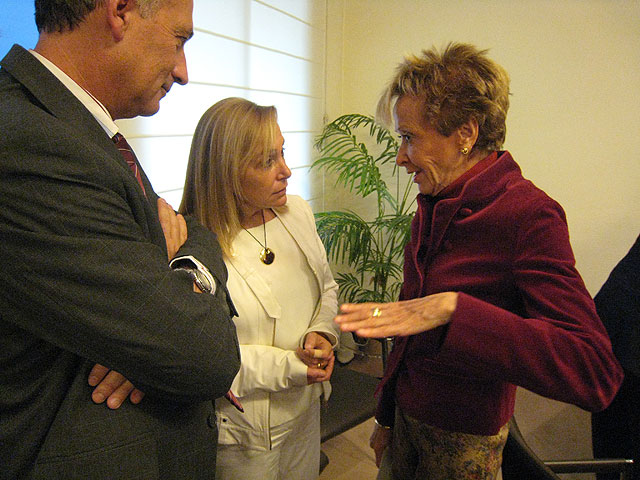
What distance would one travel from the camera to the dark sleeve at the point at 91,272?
742 mm

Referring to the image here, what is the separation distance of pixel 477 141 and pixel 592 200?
2476 millimetres

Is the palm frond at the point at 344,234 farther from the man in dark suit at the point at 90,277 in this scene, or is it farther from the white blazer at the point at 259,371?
the man in dark suit at the point at 90,277

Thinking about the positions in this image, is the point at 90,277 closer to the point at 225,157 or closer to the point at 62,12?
the point at 62,12

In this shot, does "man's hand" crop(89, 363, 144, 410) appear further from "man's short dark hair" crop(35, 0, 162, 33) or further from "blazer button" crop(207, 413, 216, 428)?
"man's short dark hair" crop(35, 0, 162, 33)

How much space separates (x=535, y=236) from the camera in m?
1.07

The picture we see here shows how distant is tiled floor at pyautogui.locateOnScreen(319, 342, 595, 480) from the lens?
110 inches

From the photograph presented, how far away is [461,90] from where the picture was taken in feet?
4.17

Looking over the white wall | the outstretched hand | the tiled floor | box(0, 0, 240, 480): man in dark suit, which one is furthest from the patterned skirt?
the white wall

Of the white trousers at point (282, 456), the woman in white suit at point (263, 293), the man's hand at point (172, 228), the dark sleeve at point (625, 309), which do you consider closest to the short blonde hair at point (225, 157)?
the woman in white suit at point (263, 293)

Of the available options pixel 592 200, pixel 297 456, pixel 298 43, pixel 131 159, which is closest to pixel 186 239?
pixel 131 159

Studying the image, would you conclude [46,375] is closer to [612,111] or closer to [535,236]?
[535,236]

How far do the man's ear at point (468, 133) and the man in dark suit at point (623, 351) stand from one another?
3.45ft

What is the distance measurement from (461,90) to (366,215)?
287 centimetres

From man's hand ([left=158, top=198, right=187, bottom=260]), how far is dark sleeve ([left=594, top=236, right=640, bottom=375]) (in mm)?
1657
